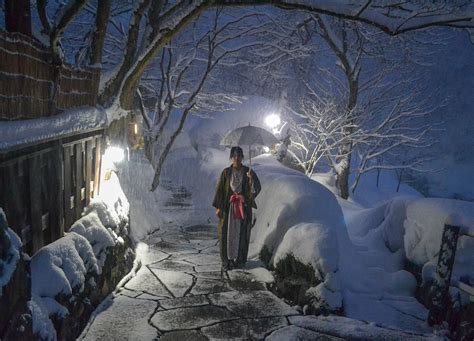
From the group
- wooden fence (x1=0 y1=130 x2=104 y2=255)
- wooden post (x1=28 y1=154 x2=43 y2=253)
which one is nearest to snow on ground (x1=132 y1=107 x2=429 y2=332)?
wooden fence (x1=0 y1=130 x2=104 y2=255)

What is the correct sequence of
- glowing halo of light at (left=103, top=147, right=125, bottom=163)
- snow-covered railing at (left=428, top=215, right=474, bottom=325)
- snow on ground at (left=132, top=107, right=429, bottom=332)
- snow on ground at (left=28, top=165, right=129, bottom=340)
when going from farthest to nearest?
glowing halo of light at (left=103, top=147, right=125, bottom=163) → snow on ground at (left=132, top=107, right=429, bottom=332) → snow-covered railing at (left=428, top=215, right=474, bottom=325) → snow on ground at (left=28, top=165, right=129, bottom=340)

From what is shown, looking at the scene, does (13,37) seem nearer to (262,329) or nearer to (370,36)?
(262,329)

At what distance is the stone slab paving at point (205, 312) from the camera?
4.70 metres

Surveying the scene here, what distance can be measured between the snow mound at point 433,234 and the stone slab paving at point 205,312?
1.42 metres

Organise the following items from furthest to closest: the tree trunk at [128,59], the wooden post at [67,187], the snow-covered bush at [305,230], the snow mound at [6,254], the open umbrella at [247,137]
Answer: the open umbrella at [247,137] → the tree trunk at [128,59] → the snow-covered bush at [305,230] → the wooden post at [67,187] → the snow mound at [6,254]

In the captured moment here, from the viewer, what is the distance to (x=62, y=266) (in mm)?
4262

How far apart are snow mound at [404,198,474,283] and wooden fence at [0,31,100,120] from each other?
5540 mm

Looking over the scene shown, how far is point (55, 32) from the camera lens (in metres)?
5.04

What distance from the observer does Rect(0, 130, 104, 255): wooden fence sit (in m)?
3.57

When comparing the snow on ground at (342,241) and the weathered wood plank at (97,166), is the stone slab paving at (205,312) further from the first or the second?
the weathered wood plank at (97,166)

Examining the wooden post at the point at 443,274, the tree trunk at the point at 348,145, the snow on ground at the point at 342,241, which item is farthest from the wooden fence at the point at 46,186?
the tree trunk at the point at 348,145

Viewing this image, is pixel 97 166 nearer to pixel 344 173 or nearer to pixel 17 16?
pixel 17 16

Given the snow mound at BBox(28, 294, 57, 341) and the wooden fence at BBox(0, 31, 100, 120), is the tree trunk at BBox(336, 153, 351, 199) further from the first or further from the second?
the snow mound at BBox(28, 294, 57, 341)

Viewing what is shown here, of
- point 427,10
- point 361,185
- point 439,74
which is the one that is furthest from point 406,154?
point 427,10
